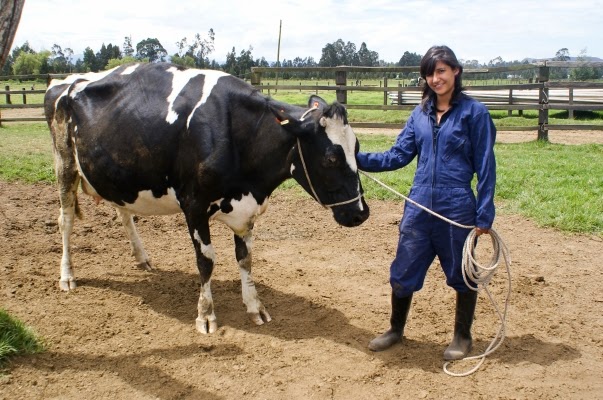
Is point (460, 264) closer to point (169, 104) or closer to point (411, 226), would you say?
point (411, 226)

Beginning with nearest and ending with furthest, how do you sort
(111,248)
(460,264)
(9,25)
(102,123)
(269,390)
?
(9,25)
(269,390)
(460,264)
(102,123)
(111,248)

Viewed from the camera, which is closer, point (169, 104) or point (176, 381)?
point (176, 381)

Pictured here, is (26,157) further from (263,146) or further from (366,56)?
(366,56)

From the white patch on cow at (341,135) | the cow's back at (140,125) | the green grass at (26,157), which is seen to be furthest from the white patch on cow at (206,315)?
the green grass at (26,157)

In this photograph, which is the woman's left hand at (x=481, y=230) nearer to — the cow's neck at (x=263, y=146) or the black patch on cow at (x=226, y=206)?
the cow's neck at (x=263, y=146)

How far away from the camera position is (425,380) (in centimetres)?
386

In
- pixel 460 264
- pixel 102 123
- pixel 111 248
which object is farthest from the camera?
→ pixel 111 248

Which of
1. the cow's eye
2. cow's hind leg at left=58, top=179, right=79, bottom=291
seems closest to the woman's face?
the cow's eye

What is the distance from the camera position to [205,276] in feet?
15.6

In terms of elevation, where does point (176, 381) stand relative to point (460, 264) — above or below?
below

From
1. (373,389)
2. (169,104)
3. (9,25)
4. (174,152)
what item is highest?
(9,25)

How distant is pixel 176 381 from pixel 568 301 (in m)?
3.52

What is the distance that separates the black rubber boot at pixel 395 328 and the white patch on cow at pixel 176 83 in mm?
2265

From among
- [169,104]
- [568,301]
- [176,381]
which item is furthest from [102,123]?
[568,301]
